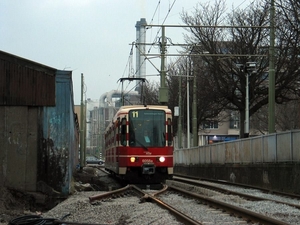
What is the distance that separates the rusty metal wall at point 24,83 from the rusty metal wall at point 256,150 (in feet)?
29.1

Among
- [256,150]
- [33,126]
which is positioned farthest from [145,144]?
[256,150]

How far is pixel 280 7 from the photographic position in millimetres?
19094

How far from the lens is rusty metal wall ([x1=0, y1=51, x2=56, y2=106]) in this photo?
15.6 m

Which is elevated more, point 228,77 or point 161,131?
point 228,77

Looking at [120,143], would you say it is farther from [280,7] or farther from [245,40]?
[245,40]

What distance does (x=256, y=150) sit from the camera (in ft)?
78.1

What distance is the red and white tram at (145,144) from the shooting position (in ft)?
66.6

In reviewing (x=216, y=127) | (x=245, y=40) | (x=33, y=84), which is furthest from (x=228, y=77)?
(x=216, y=127)

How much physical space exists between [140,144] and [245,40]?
16.9 m

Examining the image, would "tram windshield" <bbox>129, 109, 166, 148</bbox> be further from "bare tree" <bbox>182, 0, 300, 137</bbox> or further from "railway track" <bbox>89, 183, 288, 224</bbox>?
"bare tree" <bbox>182, 0, 300, 137</bbox>

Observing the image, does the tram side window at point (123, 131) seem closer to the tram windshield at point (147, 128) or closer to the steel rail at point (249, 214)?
the tram windshield at point (147, 128)

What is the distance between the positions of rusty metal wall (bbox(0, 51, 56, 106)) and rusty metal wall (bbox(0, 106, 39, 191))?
0.31m

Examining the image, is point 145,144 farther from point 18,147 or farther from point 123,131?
point 18,147

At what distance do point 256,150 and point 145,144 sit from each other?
6.13m
